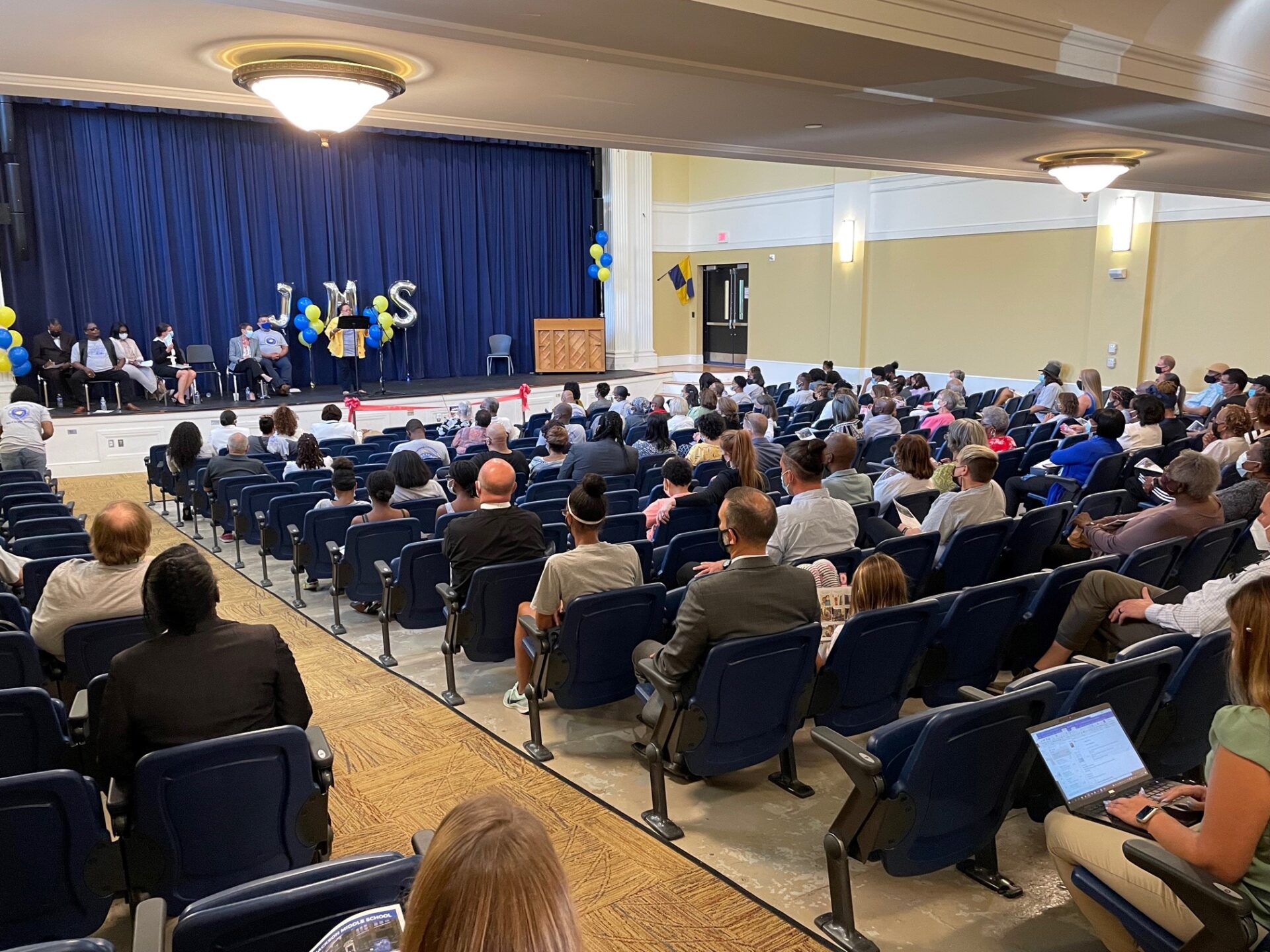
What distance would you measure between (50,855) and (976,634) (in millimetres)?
3297

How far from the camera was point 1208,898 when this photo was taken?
6.77 ft

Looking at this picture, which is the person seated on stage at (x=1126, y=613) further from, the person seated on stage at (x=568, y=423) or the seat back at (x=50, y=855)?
the person seated on stage at (x=568, y=423)

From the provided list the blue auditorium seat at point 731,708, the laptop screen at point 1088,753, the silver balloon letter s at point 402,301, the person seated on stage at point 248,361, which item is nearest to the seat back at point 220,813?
the blue auditorium seat at point 731,708

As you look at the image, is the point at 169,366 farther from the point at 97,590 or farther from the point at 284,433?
the point at 97,590

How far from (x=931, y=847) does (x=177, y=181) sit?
1592 cm

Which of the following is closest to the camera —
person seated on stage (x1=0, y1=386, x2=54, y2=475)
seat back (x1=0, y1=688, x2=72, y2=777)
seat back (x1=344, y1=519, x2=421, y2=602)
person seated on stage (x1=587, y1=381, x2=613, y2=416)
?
seat back (x1=0, y1=688, x2=72, y2=777)

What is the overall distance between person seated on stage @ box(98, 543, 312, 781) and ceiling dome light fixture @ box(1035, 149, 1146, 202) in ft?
25.0

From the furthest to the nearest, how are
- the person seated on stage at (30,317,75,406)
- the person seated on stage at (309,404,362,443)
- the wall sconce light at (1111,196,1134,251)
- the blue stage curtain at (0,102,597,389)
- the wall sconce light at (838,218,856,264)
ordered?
the wall sconce light at (838,218,856,264)
the blue stage curtain at (0,102,597,389)
the wall sconce light at (1111,196,1134,251)
the person seated on stage at (30,317,75,406)
the person seated on stage at (309,404,362,443)

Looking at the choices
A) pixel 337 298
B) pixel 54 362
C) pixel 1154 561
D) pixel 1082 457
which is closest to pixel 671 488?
pixel 1154 561

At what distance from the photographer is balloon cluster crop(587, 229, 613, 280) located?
18.6m

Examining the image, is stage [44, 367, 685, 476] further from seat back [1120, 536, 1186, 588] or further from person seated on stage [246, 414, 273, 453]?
seat back [1120, 536, 1186, 588]

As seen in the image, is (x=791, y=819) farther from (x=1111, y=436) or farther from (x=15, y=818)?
(x=1111, y=436)

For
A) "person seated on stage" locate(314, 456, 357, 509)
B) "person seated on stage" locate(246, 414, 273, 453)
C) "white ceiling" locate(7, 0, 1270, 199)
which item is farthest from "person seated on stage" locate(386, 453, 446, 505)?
"person seated on stage" locate(246, 414, 273, 453)

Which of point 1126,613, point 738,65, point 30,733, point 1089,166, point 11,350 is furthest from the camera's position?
point 11,350
